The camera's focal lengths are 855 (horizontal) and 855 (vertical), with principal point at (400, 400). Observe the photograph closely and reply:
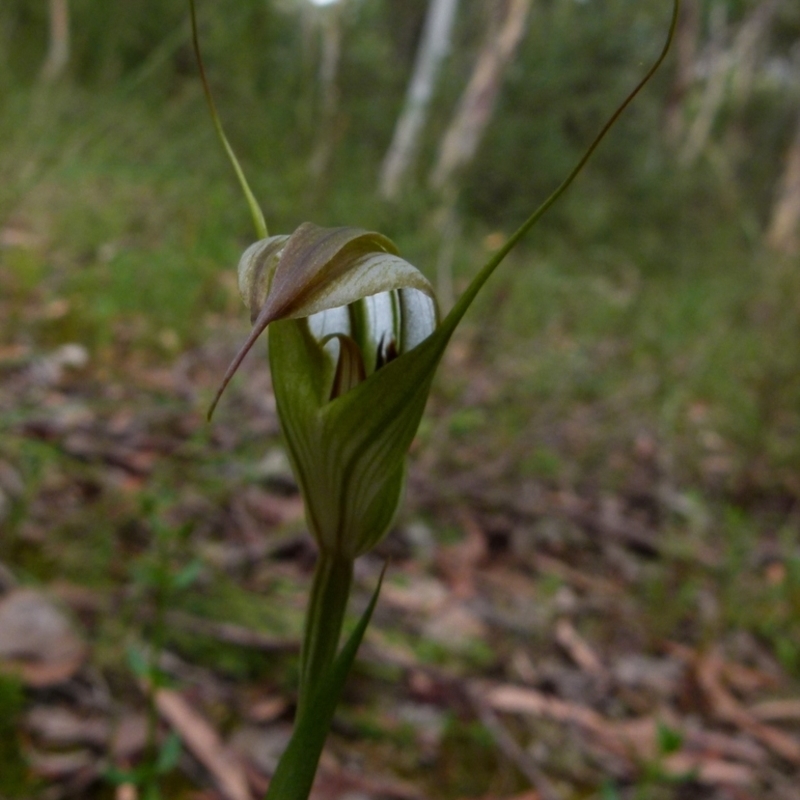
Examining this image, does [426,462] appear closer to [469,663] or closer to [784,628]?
[469,663]

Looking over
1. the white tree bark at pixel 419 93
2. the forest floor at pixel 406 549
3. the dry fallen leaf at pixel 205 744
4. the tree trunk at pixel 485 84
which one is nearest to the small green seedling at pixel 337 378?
the forest floor at pixel 406 549

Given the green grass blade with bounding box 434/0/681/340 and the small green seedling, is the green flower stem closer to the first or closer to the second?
the small green seedling

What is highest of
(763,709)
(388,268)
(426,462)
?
(388,268)

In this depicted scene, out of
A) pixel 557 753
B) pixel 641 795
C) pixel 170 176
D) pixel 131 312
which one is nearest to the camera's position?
A: pixel 641 795

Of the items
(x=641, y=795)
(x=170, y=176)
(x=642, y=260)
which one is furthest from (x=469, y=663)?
(x=642, y=260)

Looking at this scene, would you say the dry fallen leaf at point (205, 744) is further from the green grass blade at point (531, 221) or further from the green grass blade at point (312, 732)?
the green grass blade at point (531, 221)

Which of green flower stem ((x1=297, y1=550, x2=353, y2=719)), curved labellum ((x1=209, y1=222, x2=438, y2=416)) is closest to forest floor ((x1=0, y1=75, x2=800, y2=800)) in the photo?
green flower stem ((x1=297, y1=550, x2=353, y2=719))
